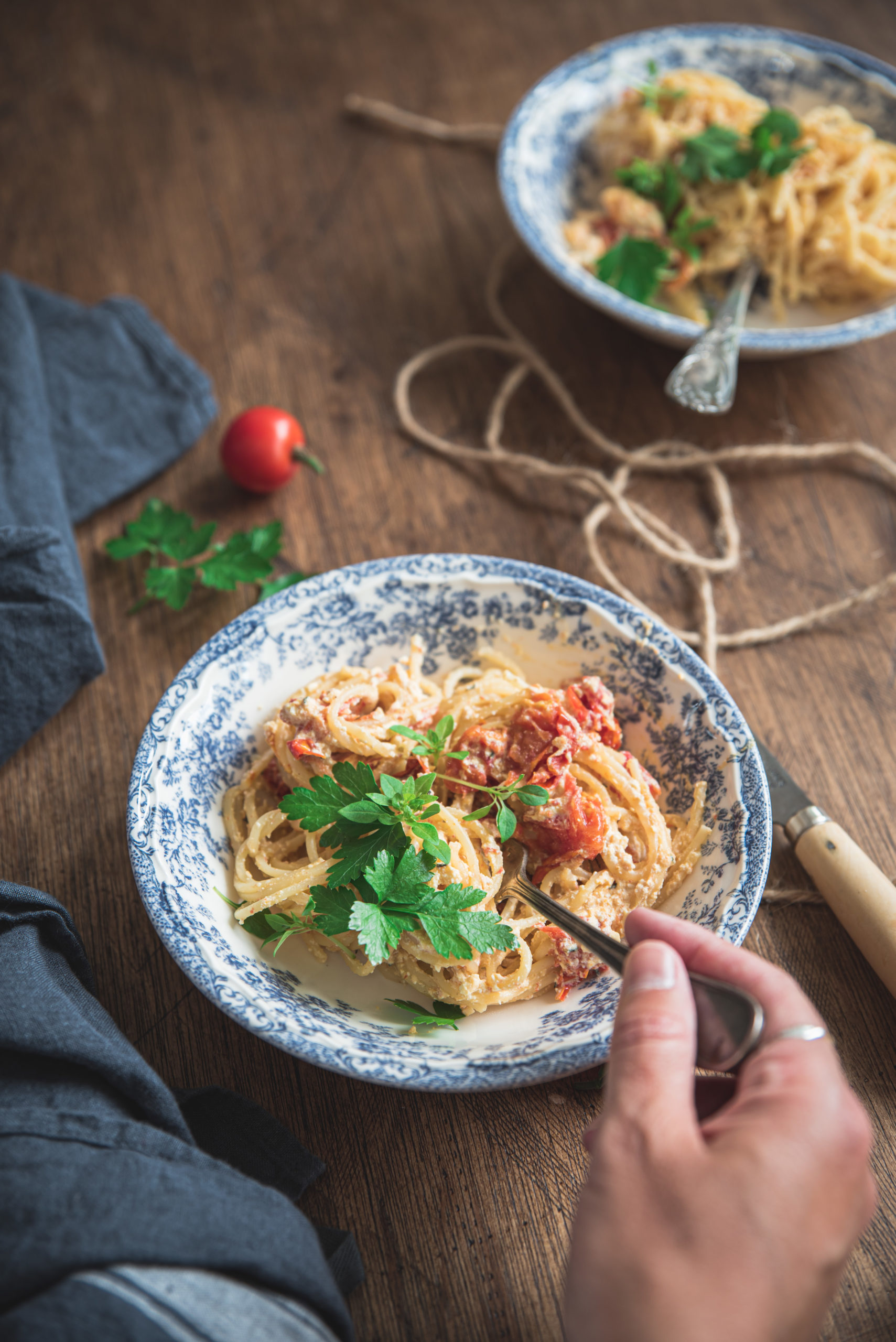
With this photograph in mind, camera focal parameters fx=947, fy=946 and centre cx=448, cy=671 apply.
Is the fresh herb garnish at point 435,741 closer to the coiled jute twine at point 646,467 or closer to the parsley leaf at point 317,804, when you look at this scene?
the parsley leaf at point 317,804

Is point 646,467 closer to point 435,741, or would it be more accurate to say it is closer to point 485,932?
point 435,741

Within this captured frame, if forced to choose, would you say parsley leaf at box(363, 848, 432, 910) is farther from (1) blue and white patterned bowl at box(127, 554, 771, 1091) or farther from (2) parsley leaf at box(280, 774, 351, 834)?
(1) blue and white patterned bowl at box(127, 554, 771, 1091)

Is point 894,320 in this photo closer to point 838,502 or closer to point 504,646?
point 838,502

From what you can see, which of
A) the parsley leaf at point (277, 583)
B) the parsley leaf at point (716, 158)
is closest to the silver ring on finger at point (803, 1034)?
the parsley leaf at point (277, 583)

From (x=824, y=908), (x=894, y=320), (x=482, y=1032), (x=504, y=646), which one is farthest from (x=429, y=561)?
(x=894, y=320)

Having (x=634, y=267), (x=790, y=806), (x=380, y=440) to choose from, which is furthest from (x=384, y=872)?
(x=634, y=267)

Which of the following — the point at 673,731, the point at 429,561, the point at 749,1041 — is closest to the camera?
the point at 749,1041
